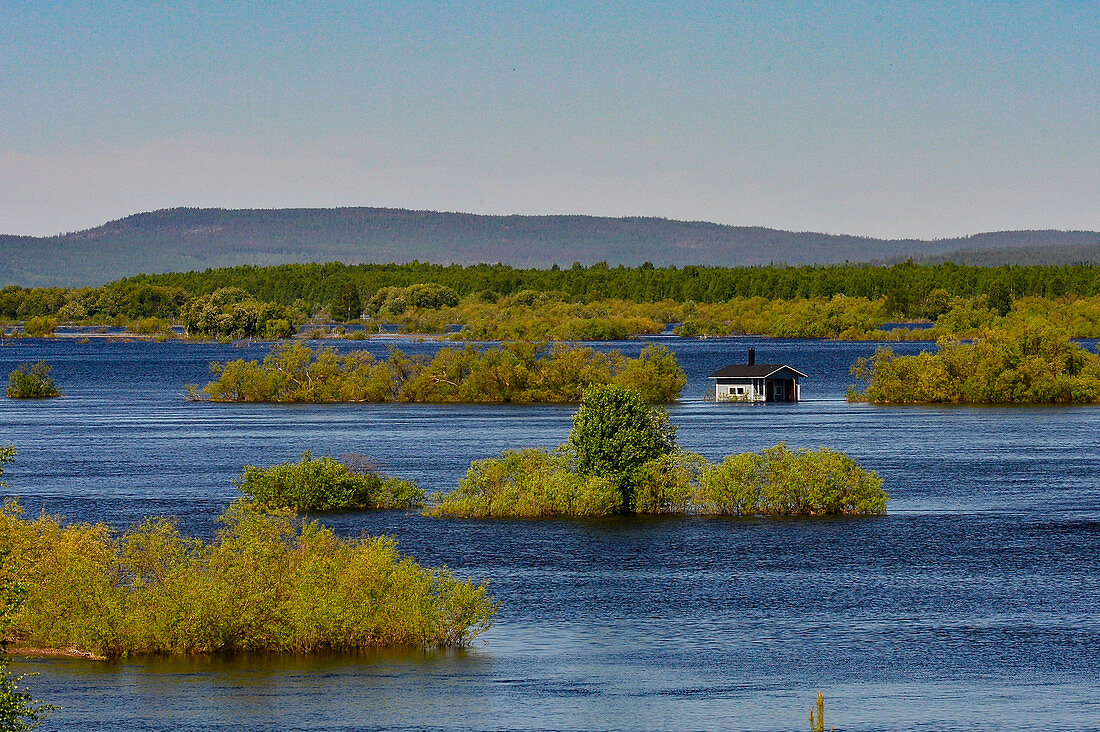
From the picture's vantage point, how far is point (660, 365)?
5007 inches

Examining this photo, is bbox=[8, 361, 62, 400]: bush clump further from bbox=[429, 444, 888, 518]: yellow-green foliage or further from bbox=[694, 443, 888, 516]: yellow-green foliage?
bbox=[694, 443, 888, 516]: yellow-green foliage

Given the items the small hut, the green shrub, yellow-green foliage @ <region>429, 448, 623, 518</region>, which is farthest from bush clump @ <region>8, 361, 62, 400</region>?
the green shrub

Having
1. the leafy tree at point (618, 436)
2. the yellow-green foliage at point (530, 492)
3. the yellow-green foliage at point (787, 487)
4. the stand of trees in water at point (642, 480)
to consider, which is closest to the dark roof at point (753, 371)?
the stand of trees in water at point (642, 480)

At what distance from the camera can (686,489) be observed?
184 ft

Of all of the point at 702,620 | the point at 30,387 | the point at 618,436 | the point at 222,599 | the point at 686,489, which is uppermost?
the point at 618,436

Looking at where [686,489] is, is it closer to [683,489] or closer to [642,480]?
[683,489]

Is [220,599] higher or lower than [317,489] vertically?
higher

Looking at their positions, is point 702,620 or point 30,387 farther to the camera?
point 30,387

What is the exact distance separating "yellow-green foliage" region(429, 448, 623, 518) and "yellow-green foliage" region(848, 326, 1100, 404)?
68581mm

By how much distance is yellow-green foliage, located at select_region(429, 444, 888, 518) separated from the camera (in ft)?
184

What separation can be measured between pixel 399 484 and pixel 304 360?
2968 inches

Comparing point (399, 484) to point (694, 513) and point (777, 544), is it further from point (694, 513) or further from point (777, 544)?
point (777, 544)

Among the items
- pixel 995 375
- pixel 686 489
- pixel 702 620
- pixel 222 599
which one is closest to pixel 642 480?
pixel 686 489

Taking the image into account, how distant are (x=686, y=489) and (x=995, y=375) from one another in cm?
7458
